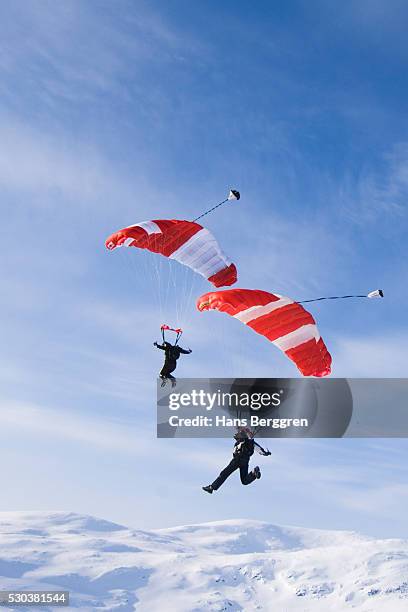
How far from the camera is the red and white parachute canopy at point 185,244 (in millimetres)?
24359

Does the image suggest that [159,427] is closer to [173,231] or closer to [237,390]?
[237,390]

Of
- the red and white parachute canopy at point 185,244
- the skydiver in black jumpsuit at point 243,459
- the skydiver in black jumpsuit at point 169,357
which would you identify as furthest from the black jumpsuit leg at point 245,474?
the red and white parachute canopy at point 185,244

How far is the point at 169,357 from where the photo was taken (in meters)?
23.6

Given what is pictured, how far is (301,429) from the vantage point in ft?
87.7

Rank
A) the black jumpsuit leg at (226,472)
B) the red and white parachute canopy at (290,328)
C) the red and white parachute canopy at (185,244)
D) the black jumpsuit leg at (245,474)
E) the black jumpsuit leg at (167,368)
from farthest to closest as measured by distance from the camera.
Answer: the red and white parachute canopy at (290,328), the red and white parachute canopy at (185,244), the black jumpsuit leg at (167,368), the black jumpsuit leg at (245,474), the black jumpsuit leg at (226,472)

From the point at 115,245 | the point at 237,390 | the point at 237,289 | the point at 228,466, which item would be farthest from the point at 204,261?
the point at 228,466

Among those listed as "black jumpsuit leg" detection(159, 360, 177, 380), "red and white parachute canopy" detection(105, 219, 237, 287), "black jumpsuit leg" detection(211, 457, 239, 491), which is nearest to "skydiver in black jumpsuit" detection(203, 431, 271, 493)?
"black jumpsuit leg" detection(211, 457, 239, 491)

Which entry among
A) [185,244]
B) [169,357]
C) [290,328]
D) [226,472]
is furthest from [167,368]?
[290,328]

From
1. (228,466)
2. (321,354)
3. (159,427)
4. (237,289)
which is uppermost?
(237,289)

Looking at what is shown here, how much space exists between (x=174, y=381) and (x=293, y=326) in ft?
15.6

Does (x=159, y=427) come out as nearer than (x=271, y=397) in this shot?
Yes

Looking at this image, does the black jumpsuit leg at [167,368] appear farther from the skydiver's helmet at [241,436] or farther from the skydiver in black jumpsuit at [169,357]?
the skydiver's helmet at [241,436]

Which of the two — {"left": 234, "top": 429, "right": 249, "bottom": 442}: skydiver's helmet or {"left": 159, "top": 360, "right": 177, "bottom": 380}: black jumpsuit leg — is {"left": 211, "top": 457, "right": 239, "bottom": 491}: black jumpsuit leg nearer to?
{"left": 234, "top": 429, "right": 249, "bottom": 442}: skydiver's helmet

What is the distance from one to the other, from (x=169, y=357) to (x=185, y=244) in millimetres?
4132
